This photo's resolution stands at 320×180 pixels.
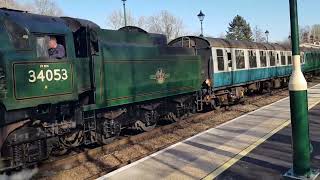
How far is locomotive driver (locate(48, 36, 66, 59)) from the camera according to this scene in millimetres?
8906

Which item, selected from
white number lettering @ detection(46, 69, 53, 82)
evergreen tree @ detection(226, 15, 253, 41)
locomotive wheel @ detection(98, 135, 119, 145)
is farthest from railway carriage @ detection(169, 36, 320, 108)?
evergreen tree @ detection(226, 15, 253, 41)

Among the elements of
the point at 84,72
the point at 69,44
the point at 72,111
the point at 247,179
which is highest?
the point at 69,44

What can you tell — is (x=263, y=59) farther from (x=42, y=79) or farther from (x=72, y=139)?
(x=42, y=79)

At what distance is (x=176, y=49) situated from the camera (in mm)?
14500

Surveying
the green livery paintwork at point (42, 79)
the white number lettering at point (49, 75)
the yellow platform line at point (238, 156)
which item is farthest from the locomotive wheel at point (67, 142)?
the yellow platform line at point (238, 156)

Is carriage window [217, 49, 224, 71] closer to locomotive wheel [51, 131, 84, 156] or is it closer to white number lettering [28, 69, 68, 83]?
locomotive wheel [51, 131, 84, 156]

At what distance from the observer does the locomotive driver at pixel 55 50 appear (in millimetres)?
8906

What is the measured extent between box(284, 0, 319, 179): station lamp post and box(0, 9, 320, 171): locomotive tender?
4.93 metres

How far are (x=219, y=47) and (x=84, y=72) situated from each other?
986 cm

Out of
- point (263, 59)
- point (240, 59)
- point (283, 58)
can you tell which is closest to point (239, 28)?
point (283, 58)

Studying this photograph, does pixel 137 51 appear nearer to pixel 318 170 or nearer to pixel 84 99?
pixel 84 99

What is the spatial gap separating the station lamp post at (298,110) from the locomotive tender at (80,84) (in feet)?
16.2

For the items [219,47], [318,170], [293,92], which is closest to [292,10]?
[293,92]

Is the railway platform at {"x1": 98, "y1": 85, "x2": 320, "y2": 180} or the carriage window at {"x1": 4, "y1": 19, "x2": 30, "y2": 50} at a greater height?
the carriage window at {"x1": 4, "y1": 19, "x2": 30, "y2": 50}
